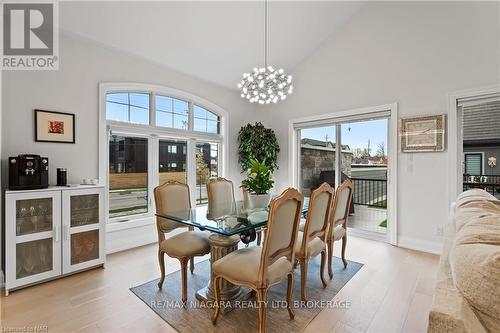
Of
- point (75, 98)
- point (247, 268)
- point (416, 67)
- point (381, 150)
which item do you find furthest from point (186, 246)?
point (416, 67)

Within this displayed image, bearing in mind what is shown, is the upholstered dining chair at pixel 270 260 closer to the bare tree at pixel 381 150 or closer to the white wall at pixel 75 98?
the white wall at pixel 75 98

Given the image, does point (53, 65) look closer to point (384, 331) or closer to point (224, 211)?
point (224, 211)

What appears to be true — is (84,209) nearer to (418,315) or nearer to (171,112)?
(171,112)

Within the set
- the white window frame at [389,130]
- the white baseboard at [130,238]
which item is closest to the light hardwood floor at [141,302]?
the white baseboard at [130,238]

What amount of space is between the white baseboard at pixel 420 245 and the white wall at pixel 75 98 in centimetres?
394

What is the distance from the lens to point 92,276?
278 centimetres

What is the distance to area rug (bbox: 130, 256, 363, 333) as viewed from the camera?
6.36ft

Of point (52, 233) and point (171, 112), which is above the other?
point (171, 112)

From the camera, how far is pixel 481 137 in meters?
6.23

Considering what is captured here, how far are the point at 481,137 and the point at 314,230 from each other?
22.0 feet

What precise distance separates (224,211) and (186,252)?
67cm

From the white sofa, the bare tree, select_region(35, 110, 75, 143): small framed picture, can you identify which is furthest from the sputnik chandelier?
the white sofa

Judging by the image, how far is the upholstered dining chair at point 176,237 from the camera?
7.43 ft

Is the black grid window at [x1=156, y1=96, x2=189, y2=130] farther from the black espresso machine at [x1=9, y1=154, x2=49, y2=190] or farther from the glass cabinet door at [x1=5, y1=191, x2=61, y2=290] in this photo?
the glass cabinet door at [x1=5, y1=191, x2=61, y2=290]
